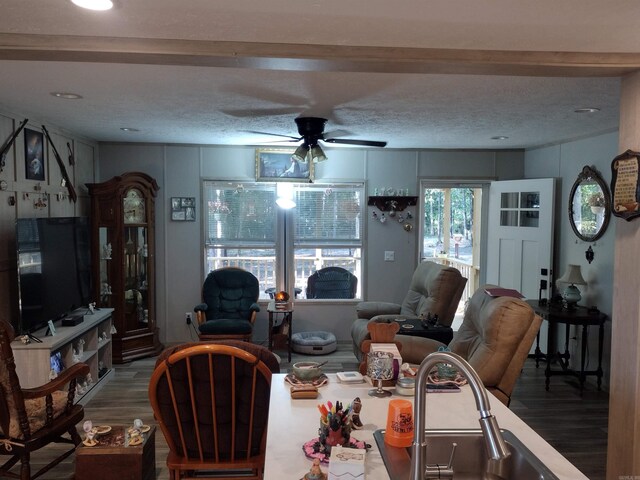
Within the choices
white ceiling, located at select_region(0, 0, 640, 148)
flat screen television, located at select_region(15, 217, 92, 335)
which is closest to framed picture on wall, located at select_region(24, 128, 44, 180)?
flat screen television, located at select_region(15, 217, 92, 335)

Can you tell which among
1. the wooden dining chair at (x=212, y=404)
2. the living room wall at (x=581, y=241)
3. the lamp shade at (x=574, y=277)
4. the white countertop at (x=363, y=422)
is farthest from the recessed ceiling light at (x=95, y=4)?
the lamp shade at (x=574, y=277)

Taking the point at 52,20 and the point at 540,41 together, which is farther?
the point at 540,41

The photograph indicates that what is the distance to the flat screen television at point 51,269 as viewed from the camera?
3592mm

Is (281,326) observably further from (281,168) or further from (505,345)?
(505,345)

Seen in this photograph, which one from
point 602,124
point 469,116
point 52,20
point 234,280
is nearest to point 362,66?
point 52,20

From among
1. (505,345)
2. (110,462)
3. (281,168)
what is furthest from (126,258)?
(505,345)

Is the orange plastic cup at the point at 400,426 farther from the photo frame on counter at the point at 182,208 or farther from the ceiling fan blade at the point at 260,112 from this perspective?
the photo frame on counter at the point at 182,208

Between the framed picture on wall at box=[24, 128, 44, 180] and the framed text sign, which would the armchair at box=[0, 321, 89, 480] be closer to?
the framed picture on wall at box=[24, 128, 44, 180]

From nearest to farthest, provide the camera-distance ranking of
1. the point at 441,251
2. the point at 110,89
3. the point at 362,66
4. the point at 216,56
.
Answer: the point at 216,56 → the point at 362,66 → the point at 110,89 → the point at 441,251

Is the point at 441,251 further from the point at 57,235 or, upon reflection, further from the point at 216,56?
the point at 216,56

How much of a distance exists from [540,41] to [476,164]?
4.11 metres

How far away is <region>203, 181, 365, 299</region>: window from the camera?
234 inches

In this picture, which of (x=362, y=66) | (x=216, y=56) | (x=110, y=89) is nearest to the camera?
(x=216, y=56)

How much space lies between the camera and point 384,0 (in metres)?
1.72
